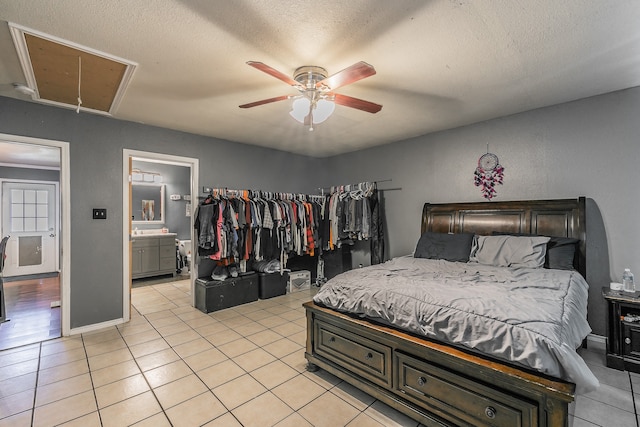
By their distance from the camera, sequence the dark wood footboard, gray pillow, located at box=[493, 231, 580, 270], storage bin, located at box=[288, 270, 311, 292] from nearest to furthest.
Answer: the dark wood footboard
gray pillow, located at box=[493, 231, 580, 270]
storage bin, located at box=[288, 270, 311, 292]

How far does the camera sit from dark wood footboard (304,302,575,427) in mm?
1381

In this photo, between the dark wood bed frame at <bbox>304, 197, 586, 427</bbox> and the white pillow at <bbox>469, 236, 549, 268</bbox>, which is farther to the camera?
the white pillow at <bbox>469, 236, 549, 268</bbox>

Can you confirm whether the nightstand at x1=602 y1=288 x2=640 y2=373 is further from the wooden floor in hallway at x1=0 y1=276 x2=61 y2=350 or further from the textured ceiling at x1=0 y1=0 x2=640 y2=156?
the wooden floor in hallway at x1=0 y1=276 x2=61 y2=350

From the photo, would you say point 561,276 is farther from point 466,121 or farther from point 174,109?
→ point 174,109

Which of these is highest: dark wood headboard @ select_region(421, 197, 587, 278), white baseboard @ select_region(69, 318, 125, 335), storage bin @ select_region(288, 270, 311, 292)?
dark wood headboard @ select_region(421, 197, 587, 278)

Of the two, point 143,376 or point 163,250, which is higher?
point 163,250

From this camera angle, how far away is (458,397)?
1.64 meters

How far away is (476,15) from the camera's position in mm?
1769

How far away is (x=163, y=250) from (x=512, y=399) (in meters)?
6.09

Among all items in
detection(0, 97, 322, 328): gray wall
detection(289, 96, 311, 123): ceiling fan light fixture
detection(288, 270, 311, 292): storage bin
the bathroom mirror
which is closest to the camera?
detection(289, 96, 311, 123): ceiling fan light fixture

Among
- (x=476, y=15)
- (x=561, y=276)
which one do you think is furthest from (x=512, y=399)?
(x=476, y=15)

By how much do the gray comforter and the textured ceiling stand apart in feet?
5.80

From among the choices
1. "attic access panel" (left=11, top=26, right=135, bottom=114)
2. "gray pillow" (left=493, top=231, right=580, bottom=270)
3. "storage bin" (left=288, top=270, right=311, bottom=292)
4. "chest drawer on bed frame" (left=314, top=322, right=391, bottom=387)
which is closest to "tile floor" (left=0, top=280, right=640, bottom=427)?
"chest drawer on bed frame" (left=314, top=322, right=391, bottom=387)

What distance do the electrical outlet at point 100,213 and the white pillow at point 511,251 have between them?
441 cm
